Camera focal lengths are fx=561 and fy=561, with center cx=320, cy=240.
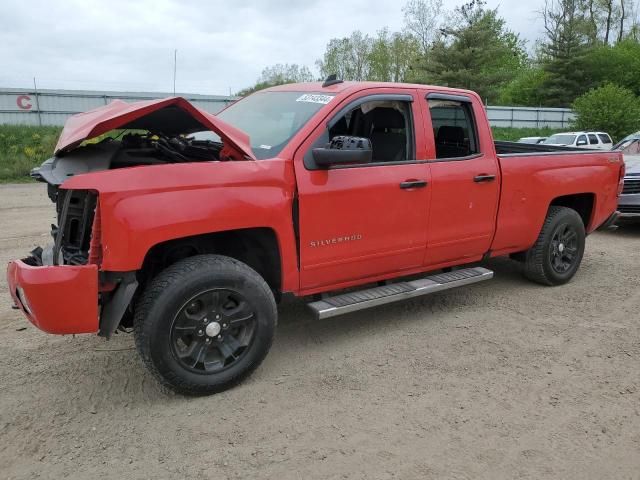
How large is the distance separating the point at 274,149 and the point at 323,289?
106cm

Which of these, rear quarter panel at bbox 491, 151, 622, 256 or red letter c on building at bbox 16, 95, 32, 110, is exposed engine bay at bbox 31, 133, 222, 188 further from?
red letter c on building at bbox 16, 95, 32, 110

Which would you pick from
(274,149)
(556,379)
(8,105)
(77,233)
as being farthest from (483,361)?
(8,105)

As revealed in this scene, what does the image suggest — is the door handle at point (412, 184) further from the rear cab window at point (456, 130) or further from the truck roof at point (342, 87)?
the truck roof at point (342, 87)

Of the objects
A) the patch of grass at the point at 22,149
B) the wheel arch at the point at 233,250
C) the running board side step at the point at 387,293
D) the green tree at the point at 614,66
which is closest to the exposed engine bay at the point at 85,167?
the wheel arch at the point at 233,250

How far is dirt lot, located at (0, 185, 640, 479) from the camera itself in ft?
9.41

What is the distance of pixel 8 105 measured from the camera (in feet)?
80.7

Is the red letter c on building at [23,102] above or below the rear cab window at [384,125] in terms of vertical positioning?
above

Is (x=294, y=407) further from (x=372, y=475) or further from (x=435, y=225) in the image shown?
(x=435, y=225)

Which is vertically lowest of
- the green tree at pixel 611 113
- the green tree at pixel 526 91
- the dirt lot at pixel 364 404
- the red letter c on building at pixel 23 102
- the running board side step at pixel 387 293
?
the dirt lot at pixel 364 404

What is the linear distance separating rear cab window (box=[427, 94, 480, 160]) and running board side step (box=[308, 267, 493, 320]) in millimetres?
1024

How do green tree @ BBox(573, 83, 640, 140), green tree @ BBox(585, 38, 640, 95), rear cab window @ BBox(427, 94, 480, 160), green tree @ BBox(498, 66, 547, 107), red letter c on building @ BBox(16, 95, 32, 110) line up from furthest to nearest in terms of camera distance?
green tree @ BBox(498, 66, 547, 107), green tree @ BBox(585, 38, 640, 95), green tree @ BBox(573, 83, 640, 140), red letter c on building @ BBox(16, 95, 32, 110), rear cab window @ BBox(427, 94, 480, 160)

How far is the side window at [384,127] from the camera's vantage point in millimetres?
4418

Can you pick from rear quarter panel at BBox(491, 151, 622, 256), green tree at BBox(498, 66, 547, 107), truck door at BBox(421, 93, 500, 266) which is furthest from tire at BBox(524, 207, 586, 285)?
green tree at BBox(498, 66, 547, 107)

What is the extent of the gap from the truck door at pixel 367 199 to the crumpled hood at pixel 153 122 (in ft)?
1.67
